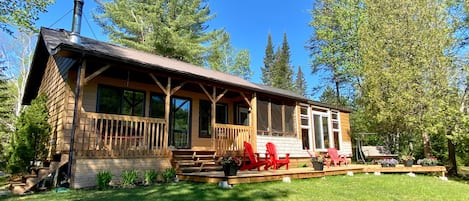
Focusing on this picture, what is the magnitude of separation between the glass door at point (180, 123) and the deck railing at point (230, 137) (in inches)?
64.4

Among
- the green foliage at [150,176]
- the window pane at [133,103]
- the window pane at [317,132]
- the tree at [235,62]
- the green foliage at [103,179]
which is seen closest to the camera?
the green foliage at [103,179]

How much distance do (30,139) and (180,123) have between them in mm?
4326

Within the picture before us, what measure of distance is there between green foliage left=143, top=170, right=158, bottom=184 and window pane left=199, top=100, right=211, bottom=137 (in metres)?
4.06

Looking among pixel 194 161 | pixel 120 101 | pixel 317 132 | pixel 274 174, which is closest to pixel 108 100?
pixel 120 101

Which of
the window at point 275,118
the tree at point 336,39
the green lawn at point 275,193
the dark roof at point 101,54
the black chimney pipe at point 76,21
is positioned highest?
the tree at point 336,39

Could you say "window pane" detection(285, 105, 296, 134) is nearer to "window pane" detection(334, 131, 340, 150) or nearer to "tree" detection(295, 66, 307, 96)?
"window pane" detection(334, 131, 340, 150)

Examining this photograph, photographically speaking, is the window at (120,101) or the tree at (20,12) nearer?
the window at (120,101)

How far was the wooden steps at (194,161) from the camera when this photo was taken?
7.68 meters

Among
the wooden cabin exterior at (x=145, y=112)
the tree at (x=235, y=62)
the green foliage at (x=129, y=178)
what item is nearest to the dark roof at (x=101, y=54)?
the wooden cabin exterior at (x=145, y=112)

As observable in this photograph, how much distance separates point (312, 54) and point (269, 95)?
46.8 ft

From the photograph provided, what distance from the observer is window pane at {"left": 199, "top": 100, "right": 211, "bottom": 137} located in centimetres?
1114

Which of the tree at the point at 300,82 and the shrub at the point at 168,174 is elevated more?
the tree at the point at 300,82

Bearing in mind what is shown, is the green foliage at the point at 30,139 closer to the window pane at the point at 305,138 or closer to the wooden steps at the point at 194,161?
the wooden steps at the point at 194,161

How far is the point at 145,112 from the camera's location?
958 centimetres
